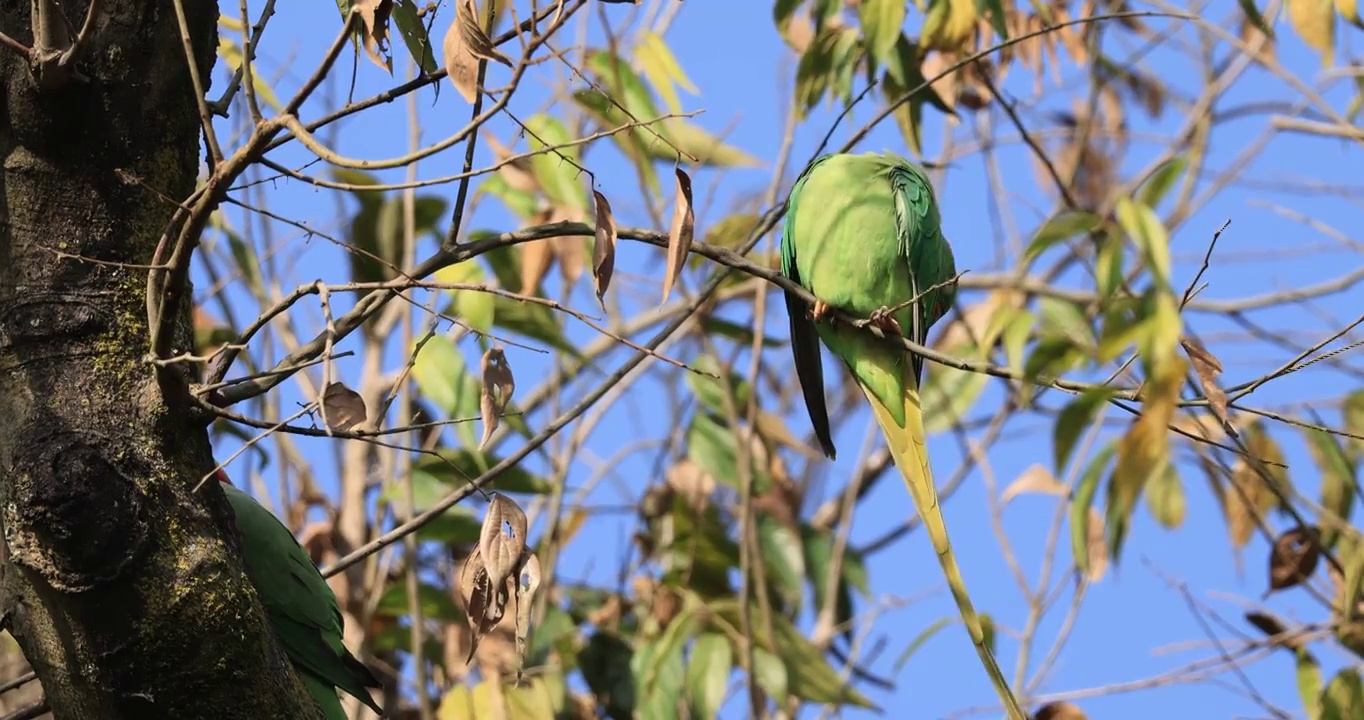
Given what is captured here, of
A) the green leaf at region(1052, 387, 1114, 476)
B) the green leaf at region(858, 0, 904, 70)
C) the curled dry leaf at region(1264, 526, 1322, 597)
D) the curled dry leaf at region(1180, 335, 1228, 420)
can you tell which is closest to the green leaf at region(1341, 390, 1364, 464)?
the curled dry leaf at region(1264, 526, 1322, 597)

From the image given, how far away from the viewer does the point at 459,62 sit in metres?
1.53

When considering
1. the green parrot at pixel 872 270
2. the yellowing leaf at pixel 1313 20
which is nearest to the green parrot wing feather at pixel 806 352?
the green parrot at pixel 872 270

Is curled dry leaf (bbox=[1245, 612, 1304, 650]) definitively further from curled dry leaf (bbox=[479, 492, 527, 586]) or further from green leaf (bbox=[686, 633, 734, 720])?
curled dry leaf (bbox=[479, 492, 527, 586])

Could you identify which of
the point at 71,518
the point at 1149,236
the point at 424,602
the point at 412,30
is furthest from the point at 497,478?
the point at 1149,236

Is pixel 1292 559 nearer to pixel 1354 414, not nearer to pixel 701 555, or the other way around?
pixel 1354 414

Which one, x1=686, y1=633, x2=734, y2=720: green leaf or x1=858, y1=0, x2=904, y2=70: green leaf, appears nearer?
x1=858, y1=0, x2=904, y2=70: green leaf

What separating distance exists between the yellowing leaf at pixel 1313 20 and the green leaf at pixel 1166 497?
1649mm

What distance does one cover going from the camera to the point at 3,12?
1671 millimetres

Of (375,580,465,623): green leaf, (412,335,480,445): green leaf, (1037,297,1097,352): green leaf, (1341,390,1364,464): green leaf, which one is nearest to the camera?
(412,335,480,445): green leaf

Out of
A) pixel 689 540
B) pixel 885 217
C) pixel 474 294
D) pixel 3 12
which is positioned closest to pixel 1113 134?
pixel 689 540

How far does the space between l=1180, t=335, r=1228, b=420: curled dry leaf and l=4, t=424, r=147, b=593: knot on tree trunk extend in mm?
1247

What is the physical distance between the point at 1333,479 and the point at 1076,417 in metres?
2.40

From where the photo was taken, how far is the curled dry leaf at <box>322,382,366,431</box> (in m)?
1.54

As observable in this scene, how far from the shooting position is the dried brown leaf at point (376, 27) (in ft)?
4.91
